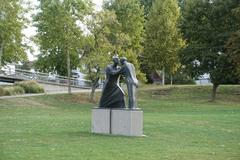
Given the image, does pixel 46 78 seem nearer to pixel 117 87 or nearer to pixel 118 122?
pixel 117 87

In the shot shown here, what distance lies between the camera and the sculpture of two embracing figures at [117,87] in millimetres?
19297

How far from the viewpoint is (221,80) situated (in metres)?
49.4

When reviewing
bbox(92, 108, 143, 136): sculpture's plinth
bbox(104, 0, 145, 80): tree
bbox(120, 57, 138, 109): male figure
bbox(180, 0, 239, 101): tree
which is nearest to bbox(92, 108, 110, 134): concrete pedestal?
bbox(92, 108, 143, 136): sculpture's plinth

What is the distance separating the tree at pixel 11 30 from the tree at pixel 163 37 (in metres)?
15.2

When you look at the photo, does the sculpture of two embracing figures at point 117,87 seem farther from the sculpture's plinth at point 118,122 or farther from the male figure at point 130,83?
the sculpture's plinth at point 118,122

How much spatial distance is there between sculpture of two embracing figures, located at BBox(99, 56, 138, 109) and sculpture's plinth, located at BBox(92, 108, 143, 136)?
0.30 meters

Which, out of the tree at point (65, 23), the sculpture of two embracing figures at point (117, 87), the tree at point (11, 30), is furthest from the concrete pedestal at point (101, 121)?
the tree at point (65, 23)

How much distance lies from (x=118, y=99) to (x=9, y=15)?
995 inches

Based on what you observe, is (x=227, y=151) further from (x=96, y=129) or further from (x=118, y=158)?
(x=96, y=129)

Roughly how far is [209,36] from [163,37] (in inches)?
315

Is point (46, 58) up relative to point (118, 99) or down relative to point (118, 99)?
up

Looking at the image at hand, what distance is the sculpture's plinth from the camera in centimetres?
1858

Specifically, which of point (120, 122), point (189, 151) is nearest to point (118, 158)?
point (189, 151)

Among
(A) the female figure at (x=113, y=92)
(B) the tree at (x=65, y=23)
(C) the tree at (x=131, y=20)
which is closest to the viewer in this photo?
(A) the female figure at (x=113, y=92)
